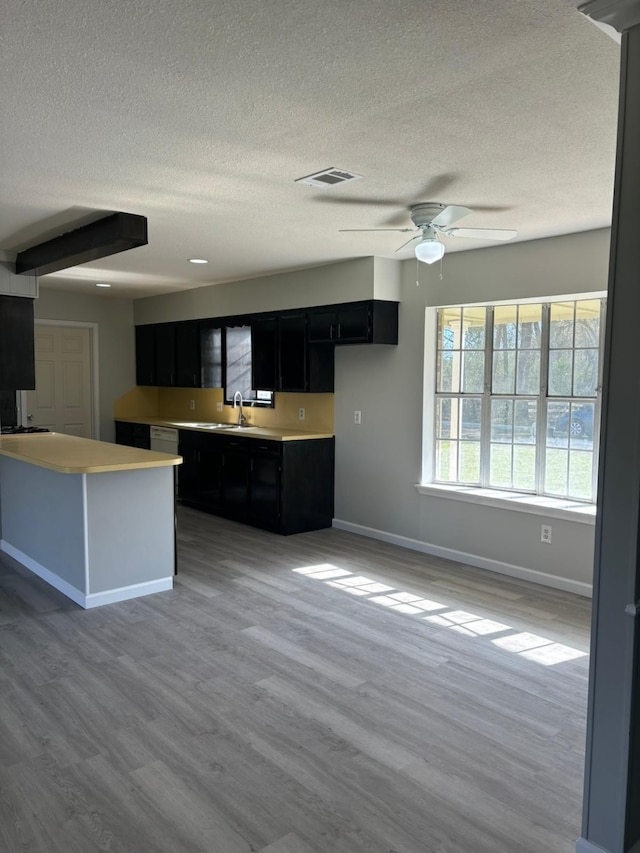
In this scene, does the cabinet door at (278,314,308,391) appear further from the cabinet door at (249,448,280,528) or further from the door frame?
the door frame

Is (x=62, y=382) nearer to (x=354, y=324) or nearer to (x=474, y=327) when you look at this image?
(x=354, y=324)

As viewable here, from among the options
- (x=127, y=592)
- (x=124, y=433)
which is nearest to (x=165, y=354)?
(x=124, y=433)

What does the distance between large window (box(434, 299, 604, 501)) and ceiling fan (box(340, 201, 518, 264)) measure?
128 centimetres

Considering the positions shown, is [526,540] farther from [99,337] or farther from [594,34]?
[99,337]

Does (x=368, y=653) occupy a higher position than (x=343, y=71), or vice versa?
(x=343, y=71)

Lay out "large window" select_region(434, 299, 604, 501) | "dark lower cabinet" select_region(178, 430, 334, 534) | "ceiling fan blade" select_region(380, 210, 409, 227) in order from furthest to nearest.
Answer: "dark lower cabinet" select_region(178, 430, 334, 534)
"large window" select_region(434, 299, 604, 501)
"ceiling fan blade" select_region(380, 210, 409, 227)

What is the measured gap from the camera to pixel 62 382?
7.90m

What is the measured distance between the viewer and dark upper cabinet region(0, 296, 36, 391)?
216 inches

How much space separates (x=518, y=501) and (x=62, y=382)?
5.64 m

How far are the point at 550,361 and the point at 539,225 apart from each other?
1.04 m

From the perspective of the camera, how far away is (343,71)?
206 centimetres

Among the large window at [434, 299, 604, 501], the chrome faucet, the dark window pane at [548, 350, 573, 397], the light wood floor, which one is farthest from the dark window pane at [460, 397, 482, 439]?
the chrome faucet

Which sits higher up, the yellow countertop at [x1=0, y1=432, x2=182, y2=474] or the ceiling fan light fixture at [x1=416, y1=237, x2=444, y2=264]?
the ceiling fan light fixture at [x1=416, y1=237, x2=444, y2=264]

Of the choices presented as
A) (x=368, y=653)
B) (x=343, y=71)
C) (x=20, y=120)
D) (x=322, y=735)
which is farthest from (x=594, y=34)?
(x=368, y=653)
